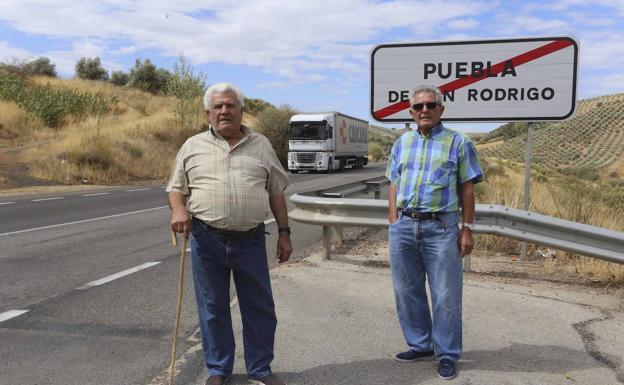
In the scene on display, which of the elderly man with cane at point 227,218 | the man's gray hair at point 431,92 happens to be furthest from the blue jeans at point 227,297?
the man's gray hair at point 431,92

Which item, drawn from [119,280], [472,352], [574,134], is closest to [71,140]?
[119,280]

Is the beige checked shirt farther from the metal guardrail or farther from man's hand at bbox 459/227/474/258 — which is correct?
the metal guardrail

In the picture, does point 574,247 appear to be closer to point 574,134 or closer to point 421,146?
point 421,146

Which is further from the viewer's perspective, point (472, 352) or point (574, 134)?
point (574, 134)

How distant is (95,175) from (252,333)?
21.7m

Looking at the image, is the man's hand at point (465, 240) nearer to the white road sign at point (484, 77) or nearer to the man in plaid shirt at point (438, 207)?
the man in plaid shirt at point (438, 207)

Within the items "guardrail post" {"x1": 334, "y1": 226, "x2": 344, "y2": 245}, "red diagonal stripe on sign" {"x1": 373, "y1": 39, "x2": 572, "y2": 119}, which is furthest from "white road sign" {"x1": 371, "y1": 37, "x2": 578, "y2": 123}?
"guardrail post" {"x1": 334, "y1": 226, "x2": 344, "y2": 245}

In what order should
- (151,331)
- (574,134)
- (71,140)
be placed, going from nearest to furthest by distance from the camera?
1. (151,331)
2. (71,140)
3. (574,134)

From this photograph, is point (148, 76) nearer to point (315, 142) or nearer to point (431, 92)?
point (315, 142)

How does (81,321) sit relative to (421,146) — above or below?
below

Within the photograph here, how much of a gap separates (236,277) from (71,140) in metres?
24.3

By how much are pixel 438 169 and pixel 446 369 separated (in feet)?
4.21

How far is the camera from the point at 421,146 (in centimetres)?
366

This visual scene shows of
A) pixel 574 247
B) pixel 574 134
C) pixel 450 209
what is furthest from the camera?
pixel 574 134
